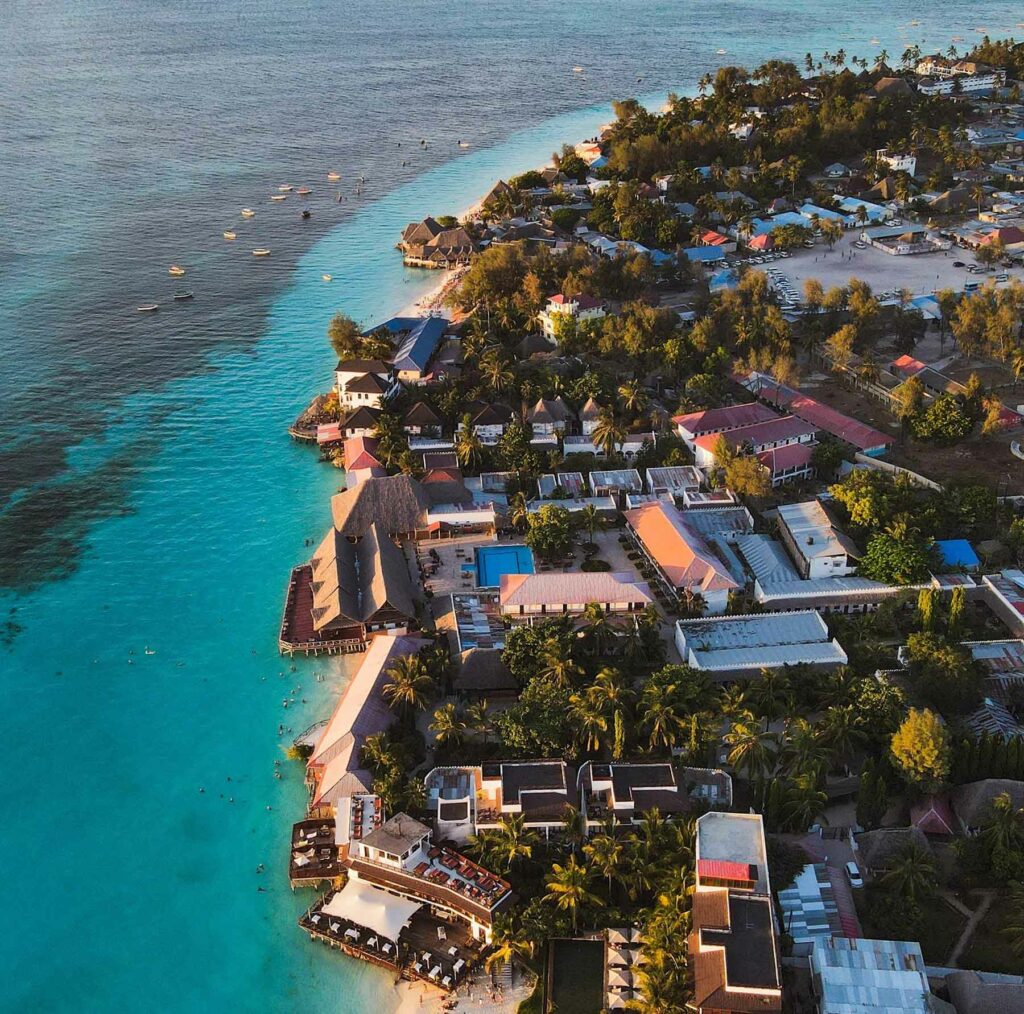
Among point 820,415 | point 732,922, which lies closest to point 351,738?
point 732,922

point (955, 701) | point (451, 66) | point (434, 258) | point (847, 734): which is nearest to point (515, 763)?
point (847, 734)

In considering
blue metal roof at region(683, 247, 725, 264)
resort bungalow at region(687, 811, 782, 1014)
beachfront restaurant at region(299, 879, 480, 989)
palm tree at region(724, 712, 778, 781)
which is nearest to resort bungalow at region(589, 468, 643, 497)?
palm tree at region(724, 712, 778, 781)

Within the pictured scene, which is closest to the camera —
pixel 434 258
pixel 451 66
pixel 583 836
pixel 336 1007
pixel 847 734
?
pixel 336 1007

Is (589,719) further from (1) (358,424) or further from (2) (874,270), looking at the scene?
(2) (874,270)

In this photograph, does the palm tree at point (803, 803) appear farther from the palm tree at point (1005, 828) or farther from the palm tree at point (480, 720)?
the palm tree at point (480, 720)

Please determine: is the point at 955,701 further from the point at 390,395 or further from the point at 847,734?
the point at 390,395

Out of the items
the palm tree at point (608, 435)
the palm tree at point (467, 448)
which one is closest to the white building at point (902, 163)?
the palm tree at point (608, 435)
